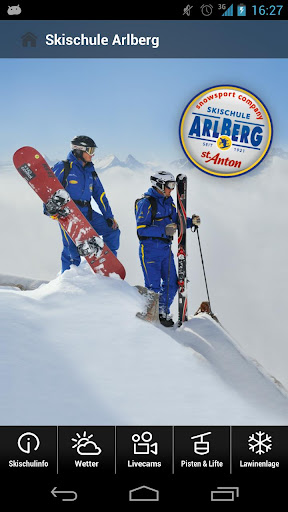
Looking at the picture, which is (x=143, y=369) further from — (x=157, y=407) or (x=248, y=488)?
(x=248, y=488)

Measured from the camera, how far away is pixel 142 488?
3104 millimetres

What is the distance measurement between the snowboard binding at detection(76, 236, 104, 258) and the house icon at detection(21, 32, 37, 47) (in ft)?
9.65

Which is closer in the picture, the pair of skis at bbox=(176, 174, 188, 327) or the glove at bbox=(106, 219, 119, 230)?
the glove at bbox=(106, 219, 119, 230)

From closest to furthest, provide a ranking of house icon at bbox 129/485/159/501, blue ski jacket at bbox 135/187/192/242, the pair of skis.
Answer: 1. house icon at bbox 129/485/159/501
2. blue ski jacket at bbox 135/187/192/242
3. the pair of skis

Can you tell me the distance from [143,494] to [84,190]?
5.09 meters

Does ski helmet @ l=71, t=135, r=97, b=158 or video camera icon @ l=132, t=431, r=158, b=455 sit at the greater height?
ski helmet @ l=71, t=135, r=97, b=158

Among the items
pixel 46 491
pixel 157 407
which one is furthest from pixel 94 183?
pixel 46 491

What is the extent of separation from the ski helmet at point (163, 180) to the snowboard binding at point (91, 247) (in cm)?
153

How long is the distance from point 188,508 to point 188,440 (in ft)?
1.28

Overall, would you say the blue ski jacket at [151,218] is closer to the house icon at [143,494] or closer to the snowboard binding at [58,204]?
the snowboard binding at [58,204]

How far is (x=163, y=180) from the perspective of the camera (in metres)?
7.52

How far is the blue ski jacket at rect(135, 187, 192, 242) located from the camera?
748 cm

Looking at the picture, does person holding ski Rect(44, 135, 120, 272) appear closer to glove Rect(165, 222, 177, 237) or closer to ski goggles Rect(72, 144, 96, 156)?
ski goggles Rect(72, 144, 96, 156)

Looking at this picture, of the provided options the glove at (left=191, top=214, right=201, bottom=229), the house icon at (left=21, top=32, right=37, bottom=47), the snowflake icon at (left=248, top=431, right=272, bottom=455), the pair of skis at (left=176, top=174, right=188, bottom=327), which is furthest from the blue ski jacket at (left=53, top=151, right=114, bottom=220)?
the snowflake icon at (left=248, top=431, right=272, bottom=455)
